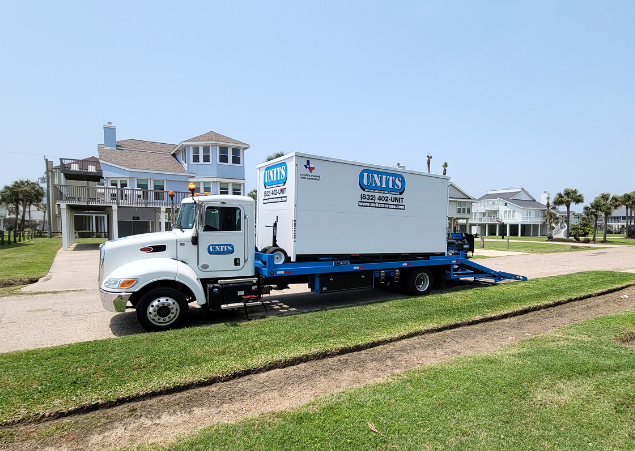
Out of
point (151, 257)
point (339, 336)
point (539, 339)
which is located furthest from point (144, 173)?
point (539, 339)

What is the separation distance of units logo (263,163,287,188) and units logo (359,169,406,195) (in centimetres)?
197

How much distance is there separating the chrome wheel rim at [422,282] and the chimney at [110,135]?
29.6 m

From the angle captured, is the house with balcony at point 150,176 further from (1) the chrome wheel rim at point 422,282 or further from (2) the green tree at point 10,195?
(1) the chrome wheel rim at point 422,282

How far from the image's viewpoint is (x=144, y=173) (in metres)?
28.8

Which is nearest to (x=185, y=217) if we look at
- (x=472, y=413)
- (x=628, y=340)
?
(x=472, y=413)

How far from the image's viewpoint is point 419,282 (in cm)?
1103

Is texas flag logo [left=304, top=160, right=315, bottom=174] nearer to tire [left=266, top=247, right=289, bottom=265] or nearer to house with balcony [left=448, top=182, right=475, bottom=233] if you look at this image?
tire [left=266, top=247, right=289, bottom=265]

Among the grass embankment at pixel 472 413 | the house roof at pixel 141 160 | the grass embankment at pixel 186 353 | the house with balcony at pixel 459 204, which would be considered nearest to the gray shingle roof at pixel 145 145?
the house roof at pixel 141 160

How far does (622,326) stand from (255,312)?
7574 millimetres

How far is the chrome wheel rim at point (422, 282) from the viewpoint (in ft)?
35.9

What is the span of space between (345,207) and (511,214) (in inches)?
2896

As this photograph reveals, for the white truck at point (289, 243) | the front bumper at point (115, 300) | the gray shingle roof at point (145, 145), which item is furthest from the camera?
the gray shingle roof at point (145, 145)

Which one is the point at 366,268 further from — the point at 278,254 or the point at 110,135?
the point at 110,135

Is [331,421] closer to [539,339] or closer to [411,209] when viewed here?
[539,339]
